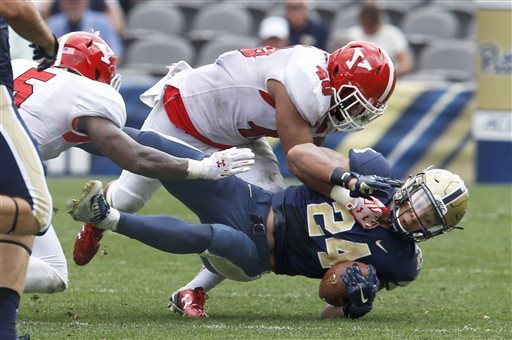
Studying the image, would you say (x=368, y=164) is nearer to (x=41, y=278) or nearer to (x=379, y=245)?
(x=379, y=245)

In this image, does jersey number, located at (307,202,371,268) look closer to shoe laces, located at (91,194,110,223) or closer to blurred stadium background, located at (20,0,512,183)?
shoe laces, located at (91,194,110,223)

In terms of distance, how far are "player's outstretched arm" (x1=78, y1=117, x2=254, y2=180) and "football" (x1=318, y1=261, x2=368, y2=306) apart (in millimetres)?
575

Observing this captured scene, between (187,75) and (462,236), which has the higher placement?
(187,75)

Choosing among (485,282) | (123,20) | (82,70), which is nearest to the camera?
(82,70)

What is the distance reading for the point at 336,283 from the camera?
15.7 feet

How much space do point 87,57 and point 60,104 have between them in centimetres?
43

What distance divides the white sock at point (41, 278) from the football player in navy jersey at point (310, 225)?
301 mm

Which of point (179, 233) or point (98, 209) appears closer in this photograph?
point (98, 209)

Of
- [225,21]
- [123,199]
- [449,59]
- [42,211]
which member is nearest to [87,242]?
[123,199]

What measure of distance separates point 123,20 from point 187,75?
25.1 ft

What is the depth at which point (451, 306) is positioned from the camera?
540 cm

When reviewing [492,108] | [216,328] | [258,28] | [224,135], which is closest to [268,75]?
[224,135]

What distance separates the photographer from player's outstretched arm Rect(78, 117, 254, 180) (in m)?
4.41

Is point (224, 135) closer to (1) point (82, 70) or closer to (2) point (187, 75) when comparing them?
(2) point (187, 75)
